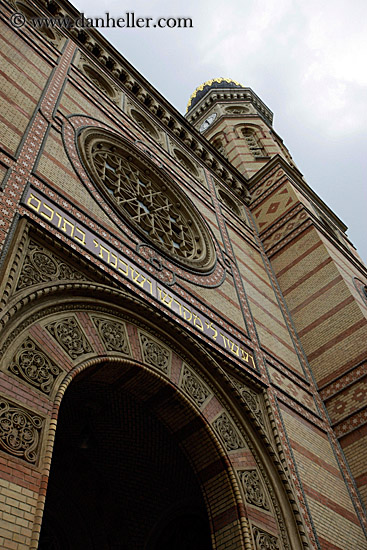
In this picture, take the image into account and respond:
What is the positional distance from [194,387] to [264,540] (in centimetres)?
150

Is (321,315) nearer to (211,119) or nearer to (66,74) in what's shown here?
(66,74)

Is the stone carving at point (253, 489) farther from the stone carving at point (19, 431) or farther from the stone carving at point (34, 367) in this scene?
the stone carving at point (19, 431)

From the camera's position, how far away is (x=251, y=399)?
220 inches

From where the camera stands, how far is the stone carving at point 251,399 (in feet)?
17.8

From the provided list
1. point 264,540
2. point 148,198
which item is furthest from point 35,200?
point 264,540

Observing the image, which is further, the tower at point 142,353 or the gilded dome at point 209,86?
the gilded dome at point 209,86

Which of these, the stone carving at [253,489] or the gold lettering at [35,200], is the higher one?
the gold lettering at [35,200]

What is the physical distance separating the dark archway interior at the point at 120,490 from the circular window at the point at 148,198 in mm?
2288

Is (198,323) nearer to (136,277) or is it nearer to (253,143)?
(136,277)

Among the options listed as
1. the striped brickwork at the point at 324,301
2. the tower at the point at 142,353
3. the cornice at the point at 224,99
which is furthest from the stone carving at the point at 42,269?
the cornice at the point at 224,99

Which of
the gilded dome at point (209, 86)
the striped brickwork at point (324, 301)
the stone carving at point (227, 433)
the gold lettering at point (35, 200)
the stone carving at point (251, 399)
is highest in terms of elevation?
the gilded dome at point (209, 86)

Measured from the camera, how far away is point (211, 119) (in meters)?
18.0

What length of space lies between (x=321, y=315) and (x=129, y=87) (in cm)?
599

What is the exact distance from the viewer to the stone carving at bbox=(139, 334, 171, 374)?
15.2 feet
